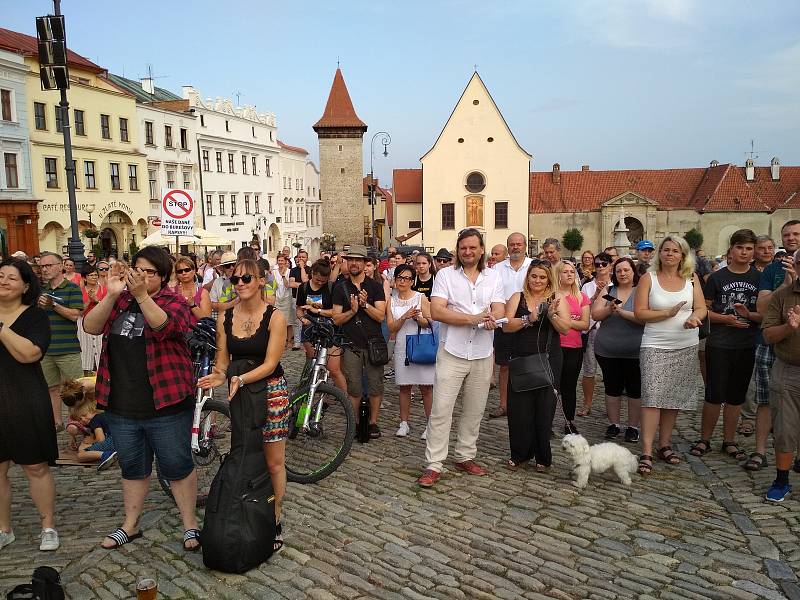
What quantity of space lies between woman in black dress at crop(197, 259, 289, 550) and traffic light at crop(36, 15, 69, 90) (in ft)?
32.1

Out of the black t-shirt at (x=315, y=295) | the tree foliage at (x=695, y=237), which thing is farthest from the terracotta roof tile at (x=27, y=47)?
the tree foliage at (x=695, y=237)

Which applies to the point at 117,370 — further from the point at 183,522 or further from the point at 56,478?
the point at 56,478

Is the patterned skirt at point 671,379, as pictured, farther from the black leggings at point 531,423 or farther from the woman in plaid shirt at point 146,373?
the woman in plaid shirt at point 146,373

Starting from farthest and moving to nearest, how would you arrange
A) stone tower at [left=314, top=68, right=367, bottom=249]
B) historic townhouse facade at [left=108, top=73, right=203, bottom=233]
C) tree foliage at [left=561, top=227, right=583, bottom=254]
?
stone tower at [left=314, top=68, right=367, bottom=249] < tree foliage at [left=561, top=227, right=583, bottom=254] < historic townhouse facade at [left=108, top=73, right=203, bottom=233]

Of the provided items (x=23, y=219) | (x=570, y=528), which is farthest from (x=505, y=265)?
(x=23, y=219)

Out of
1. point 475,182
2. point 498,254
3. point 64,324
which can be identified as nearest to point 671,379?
point 498,254

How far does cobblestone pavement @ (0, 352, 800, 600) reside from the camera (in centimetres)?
410

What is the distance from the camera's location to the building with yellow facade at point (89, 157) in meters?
34.4

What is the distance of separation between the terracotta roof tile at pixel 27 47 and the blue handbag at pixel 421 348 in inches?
1202

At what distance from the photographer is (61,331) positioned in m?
7.33

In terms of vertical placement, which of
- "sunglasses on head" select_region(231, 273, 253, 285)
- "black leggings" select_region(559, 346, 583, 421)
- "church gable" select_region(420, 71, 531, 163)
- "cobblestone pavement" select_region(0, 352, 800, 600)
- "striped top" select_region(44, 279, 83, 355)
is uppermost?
"church gable" select_region(420, 71, 531, 163)

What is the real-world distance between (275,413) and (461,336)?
77.7 inches

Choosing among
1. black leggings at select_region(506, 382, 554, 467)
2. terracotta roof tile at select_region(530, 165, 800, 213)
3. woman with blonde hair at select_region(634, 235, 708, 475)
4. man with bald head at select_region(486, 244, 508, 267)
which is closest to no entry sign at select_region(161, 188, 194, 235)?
man with bald head at select_region(486, 244, 508, 267)

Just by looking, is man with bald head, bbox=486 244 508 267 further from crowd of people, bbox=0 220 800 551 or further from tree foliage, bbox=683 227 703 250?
tree foliage, bbox=683 227 703 250
